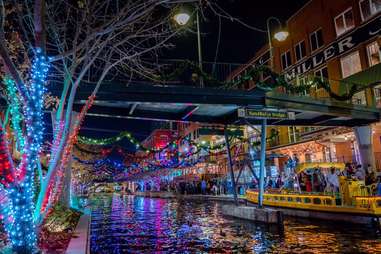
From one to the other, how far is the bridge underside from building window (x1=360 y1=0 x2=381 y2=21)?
10.3 m

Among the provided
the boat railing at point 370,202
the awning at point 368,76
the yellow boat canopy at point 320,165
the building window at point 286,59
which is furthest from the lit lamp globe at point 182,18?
the building window at point 286,59

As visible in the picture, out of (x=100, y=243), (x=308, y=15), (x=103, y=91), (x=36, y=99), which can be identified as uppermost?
(x=308, y=15)

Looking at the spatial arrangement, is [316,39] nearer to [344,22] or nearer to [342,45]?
[344,22]

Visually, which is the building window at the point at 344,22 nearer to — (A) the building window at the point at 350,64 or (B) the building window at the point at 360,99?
(A) the building window at the point at 350,64

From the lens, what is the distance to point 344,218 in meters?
15.4

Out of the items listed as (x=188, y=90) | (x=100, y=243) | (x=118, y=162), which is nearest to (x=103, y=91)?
(x=188, y=90)

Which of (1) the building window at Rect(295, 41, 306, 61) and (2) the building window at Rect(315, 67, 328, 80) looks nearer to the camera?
(2) the building window at Rect(315, 67, 328, 80)

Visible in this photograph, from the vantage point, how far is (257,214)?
644 inches

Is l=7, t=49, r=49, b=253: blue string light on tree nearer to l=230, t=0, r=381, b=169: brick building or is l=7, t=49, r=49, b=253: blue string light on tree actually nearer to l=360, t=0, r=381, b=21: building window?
l=230, t=0, r=381, b=169: brick building

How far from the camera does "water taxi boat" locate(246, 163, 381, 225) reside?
14.2 meters

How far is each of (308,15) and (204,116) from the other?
2258 cm

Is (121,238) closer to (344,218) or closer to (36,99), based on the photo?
(36,99)

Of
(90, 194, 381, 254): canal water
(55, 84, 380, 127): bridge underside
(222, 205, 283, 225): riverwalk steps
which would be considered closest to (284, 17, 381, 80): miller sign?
(55, 84, 380, 127): bridge underside

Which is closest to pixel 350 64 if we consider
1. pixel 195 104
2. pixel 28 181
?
pixel 195 104
